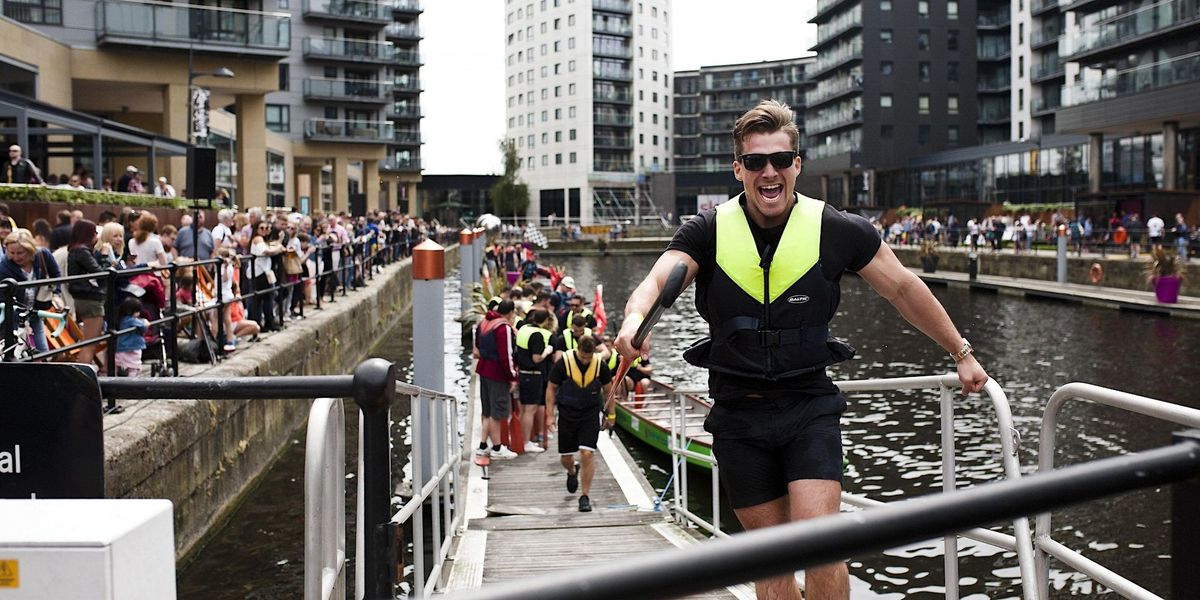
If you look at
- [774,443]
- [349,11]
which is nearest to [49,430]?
[774,443]

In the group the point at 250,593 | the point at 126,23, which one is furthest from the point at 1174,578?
the point at 126,23

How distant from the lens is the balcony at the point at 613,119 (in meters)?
115

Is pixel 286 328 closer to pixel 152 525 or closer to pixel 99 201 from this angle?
pixel 99 201

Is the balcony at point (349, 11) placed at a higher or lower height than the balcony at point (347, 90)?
higher

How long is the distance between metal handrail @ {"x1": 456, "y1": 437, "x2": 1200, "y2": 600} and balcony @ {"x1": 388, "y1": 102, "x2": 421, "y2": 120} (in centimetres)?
8654

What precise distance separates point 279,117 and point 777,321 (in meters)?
67.2

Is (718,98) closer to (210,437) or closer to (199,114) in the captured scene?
(199,114)

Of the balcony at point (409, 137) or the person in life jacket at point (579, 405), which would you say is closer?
A: the person in life jacket at point (579, 405)

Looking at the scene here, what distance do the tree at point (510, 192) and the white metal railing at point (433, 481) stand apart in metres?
96.9

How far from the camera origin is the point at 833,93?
90000mm

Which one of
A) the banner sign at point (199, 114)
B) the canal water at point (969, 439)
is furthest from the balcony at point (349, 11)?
the banner sign at point (199, 114)

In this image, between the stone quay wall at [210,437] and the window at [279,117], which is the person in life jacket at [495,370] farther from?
the window at [279,117]

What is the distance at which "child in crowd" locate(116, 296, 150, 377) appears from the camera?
410 inches

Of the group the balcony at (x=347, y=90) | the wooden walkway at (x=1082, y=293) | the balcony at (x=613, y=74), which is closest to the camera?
the wooden walkway at (x=1082, y=293)
